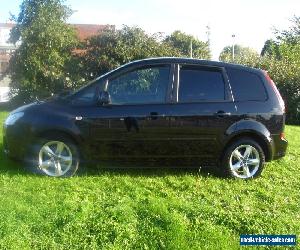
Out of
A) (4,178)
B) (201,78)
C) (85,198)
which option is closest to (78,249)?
(85,198)

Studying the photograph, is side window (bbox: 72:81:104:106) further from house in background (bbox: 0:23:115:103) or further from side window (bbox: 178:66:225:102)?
house in background (bbox: 0:23:115:103)

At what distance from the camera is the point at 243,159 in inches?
251

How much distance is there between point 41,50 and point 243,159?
12.1m

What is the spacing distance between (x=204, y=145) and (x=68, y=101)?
216cm

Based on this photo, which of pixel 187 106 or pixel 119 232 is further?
pixel 187 106

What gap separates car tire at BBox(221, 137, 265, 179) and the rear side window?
65 centimetres

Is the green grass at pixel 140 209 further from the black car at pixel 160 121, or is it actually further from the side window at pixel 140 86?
the side window at pixel 140 86

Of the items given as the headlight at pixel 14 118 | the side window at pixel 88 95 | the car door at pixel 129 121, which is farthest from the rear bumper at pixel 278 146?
the headlight at pixel 14 118

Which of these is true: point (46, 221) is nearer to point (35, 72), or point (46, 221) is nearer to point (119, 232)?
point (119, 232)

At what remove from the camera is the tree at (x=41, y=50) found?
52.3ft

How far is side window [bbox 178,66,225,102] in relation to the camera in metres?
6.20

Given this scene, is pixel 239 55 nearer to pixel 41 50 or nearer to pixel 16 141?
pixel 41 50

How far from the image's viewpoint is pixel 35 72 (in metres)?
16.0

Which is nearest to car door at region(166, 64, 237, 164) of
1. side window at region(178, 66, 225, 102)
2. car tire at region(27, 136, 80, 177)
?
side window at region(178, 66, 225, 102)
